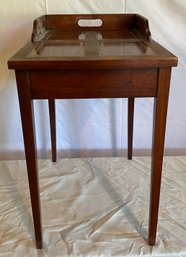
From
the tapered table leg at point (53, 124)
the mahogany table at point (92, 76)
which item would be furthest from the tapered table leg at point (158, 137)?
the tapered table leg at point (53, 124)

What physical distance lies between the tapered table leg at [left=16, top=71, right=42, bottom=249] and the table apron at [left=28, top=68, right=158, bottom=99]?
0.05ft

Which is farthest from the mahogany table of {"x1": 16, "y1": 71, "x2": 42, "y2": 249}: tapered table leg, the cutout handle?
the cutout handle

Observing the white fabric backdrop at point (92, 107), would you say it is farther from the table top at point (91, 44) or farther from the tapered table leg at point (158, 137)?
the tapered table leg at point (158, 137)

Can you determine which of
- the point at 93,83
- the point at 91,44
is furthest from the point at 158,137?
the point at 91,44

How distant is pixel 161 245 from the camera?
869 mm

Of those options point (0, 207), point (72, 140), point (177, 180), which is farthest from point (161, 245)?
point (72, 140)

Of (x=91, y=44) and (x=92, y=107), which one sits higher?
(x=91, y=44)

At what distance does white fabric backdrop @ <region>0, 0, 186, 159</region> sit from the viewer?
3.73 ft

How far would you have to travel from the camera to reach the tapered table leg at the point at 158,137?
0.69 m

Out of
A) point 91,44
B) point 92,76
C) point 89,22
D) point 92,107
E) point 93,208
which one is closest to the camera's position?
point 92,76

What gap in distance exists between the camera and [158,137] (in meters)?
0.75

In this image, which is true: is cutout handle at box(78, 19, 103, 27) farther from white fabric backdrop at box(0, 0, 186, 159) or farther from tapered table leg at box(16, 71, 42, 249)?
tapered table leg at box(16, 71, 42, 249)

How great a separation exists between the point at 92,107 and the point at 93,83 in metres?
0.62

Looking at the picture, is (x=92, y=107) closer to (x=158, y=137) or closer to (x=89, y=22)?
(x=89, y=22)
